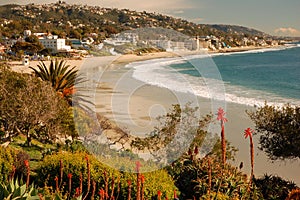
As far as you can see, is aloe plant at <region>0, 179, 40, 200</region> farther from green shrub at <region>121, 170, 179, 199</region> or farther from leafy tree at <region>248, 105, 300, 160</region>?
leafy tree at <region>248, 105, 300, 160</region>

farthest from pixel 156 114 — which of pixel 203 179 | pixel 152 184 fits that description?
pixel 152 184

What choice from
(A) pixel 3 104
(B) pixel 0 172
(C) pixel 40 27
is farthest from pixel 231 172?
(C) pixel 40 27

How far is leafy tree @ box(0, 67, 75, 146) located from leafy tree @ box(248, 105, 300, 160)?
5.81 meters

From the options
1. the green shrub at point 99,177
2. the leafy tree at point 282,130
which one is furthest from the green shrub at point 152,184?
the leafy tree at point 282,130

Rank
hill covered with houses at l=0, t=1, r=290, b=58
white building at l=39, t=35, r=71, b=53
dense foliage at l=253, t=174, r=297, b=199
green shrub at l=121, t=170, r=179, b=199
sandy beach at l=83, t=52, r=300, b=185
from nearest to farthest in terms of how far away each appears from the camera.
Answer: green shrub at l=121, t=170, r=179, b=199
dense foliage at l=253, t=174, r=297, b=199
sandy beach at l=83, t=52, r=300, b=185
white building at l=39, t=35, r=71, b=53
hill covered with houses at l=0, t=1, r=290, b=58

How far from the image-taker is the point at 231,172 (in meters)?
7.59

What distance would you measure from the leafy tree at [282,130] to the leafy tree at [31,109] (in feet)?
19.1

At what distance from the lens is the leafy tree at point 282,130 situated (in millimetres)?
9242

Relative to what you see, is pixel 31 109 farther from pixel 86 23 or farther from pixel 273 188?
pixel 86 23

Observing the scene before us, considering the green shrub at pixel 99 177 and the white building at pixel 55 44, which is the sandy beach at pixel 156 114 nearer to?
the green shrub at pixel 99 177

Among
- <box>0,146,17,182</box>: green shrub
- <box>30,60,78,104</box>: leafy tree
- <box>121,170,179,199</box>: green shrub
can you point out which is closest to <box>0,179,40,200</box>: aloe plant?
<box>121,170,179,199</box>: green shrub

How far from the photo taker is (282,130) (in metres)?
9.45

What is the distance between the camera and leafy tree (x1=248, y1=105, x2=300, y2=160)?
364 inches

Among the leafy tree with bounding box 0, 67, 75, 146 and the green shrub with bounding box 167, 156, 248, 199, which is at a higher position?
the leafy tree with bounding box 0, 67, 75, 146
